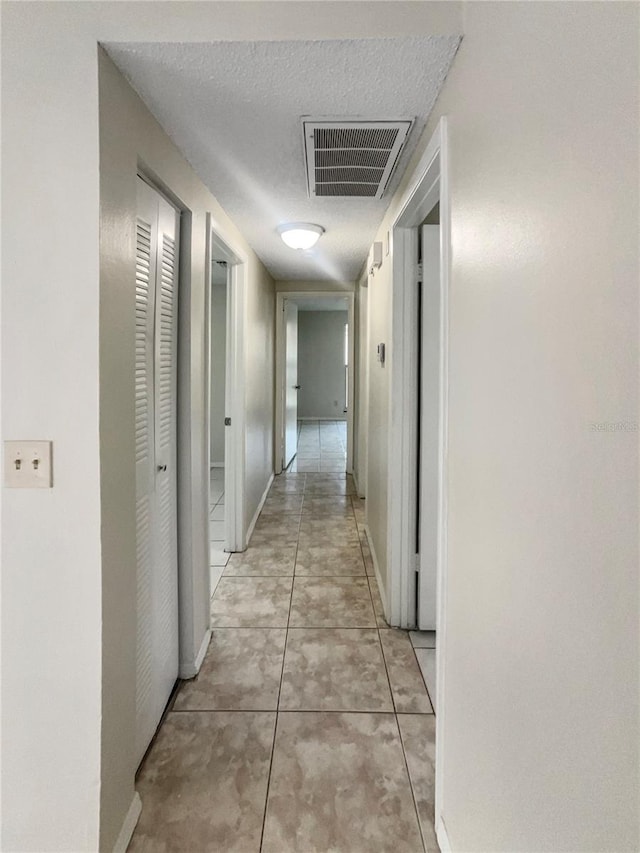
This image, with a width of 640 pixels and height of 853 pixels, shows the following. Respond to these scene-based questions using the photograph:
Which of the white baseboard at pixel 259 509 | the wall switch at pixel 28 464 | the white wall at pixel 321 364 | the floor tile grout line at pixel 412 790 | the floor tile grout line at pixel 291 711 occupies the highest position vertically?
the white wall at pixel 321 364

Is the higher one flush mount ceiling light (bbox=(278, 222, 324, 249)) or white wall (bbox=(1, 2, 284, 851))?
flush mount ceiling light (bbox=(278, 222, 324, 249))

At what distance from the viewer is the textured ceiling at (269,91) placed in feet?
3.90

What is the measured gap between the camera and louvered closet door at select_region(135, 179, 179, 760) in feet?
5.05

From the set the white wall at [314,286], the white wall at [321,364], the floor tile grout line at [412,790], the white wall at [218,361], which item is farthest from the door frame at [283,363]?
the white wall at [321,364]

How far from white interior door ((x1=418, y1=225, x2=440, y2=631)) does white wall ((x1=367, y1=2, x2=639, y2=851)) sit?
41.9 inches

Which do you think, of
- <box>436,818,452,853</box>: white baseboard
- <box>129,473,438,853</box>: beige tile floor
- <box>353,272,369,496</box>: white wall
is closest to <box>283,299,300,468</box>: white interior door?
<box>353,272,369,496</box>: white wall

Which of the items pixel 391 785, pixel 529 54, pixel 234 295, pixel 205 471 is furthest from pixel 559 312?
pixel 234 295

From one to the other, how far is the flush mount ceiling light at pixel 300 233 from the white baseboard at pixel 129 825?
2629mm

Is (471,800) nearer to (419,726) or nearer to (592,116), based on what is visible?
(419,726)

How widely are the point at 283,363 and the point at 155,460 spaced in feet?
12.1

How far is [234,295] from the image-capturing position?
313 centimetres

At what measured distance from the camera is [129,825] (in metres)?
1.32

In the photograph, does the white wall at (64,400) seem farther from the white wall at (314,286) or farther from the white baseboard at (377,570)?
the white wall at (314,286)

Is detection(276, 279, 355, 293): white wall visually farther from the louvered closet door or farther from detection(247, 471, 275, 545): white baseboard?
the louvered closet door
